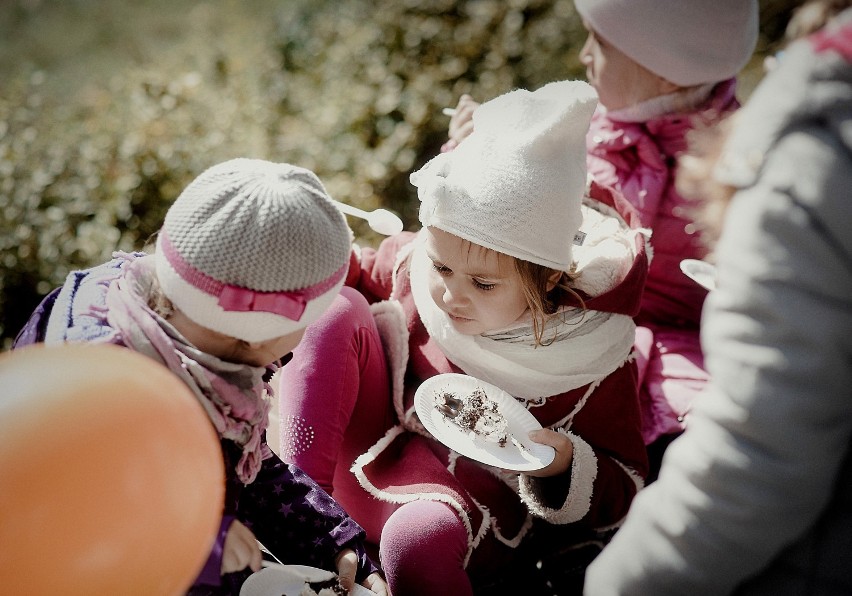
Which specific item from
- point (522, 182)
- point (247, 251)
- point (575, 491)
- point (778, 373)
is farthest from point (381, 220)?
point (778, 373)

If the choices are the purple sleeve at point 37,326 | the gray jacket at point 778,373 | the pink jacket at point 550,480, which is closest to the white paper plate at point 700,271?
the pink jacket at point 550,480

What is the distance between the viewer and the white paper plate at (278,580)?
1.37m

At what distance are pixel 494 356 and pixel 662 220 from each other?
0.73m

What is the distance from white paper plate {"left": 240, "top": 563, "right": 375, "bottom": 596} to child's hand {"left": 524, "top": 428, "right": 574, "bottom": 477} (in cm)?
50

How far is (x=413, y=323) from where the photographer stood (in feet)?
6.15

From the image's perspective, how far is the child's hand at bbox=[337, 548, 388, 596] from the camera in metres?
1.47

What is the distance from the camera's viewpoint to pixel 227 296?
1.14 metres

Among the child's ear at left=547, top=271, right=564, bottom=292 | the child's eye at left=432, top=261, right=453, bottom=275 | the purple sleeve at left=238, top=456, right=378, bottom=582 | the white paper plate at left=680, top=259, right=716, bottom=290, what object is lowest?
the purple sleeve at left=238, top=456, right=378, bottom=582

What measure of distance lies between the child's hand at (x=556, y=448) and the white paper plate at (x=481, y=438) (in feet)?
0.05

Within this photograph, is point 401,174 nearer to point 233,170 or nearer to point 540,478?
point 540,478

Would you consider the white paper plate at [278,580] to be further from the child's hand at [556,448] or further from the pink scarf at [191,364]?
the child's hand at [556,448]

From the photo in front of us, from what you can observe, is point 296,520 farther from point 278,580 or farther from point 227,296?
point 227,296

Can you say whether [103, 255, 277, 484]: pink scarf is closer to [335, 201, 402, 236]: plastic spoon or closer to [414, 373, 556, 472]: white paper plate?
[414, 373, 556, 472]: white paper plate

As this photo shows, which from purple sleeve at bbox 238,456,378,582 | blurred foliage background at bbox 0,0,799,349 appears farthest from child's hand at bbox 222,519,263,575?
blurred foliage background at bbox 0,0,799,349
